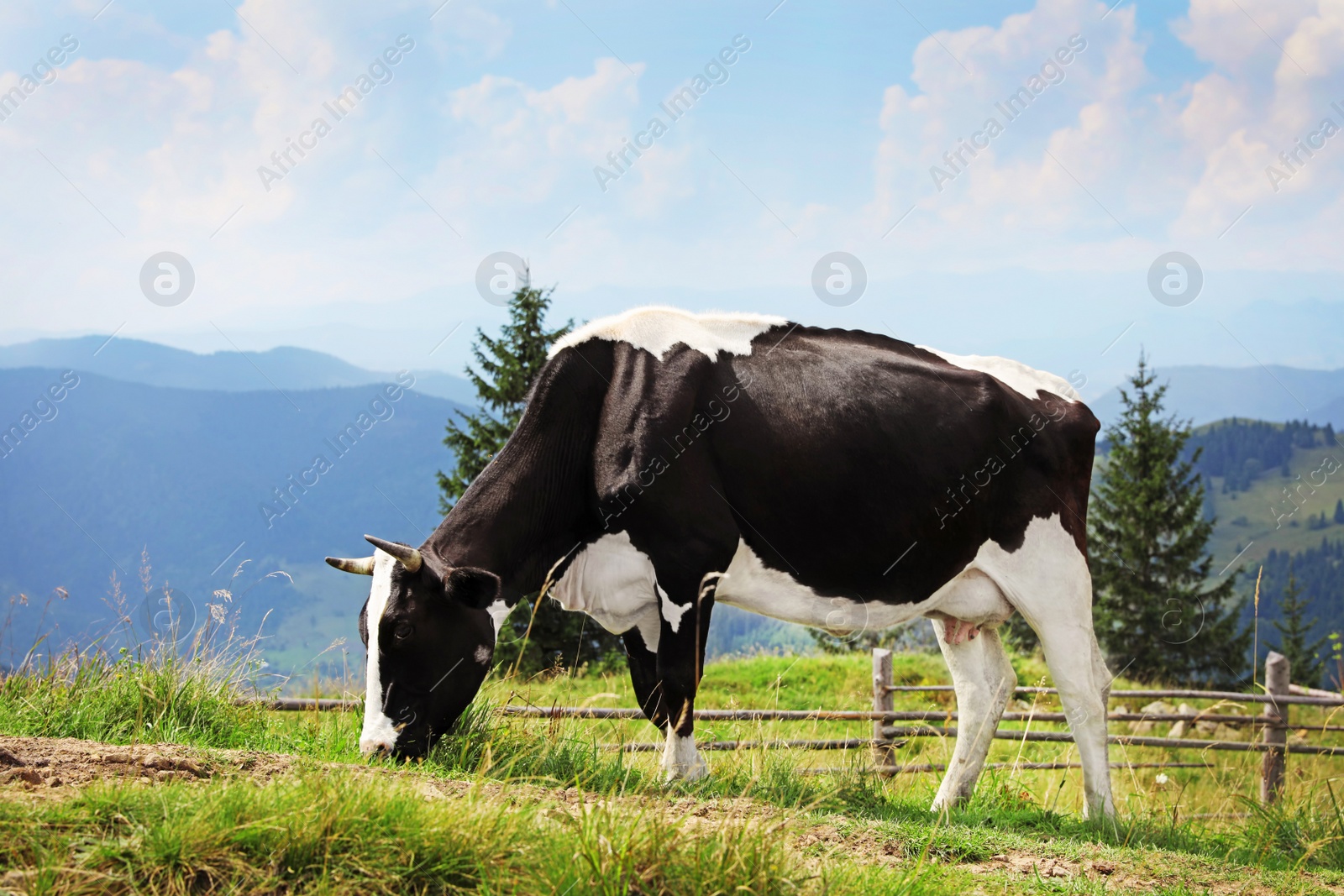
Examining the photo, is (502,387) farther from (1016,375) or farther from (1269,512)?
(1269,512)

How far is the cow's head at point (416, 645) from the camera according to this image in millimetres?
4852

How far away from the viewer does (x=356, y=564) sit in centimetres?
517

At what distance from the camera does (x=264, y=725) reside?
5395mm

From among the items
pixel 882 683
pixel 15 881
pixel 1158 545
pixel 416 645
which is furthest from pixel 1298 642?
pixel 15 881

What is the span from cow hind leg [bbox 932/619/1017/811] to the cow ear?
293 centimetres

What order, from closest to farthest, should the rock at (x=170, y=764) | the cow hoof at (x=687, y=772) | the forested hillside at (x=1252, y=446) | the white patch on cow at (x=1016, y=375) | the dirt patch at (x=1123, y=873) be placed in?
the rock at (x=170, y=764), the dirt patch at (x=1123, y=873), the cow hoof at (x=687, y=772), the white patch on cow at (x=1016, y=375), the forested hillside at (x=1252, y=446)

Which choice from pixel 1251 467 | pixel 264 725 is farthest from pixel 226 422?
pixel 264 725

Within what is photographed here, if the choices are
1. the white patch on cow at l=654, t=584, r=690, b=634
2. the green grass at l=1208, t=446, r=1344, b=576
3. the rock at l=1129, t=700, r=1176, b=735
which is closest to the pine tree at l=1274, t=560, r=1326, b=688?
the rock at l=1129, t=700, r=1176, b=735

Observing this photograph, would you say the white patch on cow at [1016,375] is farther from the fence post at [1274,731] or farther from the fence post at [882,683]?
the fence post at [1274,731]

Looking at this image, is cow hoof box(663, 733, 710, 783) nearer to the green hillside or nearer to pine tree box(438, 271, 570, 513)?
pine tree box(438, 271, 570, 513)

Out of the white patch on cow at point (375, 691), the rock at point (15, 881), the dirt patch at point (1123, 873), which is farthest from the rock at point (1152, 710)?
the rock at point (15, 881)

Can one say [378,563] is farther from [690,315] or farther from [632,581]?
[690,315]

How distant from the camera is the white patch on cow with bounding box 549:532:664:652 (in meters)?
5.28

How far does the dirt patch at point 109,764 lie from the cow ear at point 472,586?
1120 mm
